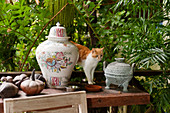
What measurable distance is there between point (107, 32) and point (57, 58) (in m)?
0.71

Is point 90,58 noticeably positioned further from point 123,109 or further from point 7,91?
point 123,109

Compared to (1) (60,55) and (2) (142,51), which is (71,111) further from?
(2) (142,51)

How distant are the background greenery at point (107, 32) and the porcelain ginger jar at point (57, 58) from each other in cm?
34

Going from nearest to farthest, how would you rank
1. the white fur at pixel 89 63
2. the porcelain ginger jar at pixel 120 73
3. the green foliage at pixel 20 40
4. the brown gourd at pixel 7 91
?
1. the brown gourd at pixel 7 91
2. the porcelain ginger jar at pixel 120 73
3. the white fur at pixel 89 63
4. the green foliage at pixel 20 40

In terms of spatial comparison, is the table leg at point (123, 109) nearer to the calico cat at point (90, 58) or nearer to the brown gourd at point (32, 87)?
the calico cat at point (90, 58)

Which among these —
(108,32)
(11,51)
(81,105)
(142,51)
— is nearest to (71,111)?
(81,105)

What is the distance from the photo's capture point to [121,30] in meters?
1.70

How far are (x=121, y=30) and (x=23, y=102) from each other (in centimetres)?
114

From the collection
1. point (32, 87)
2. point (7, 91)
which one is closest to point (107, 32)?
point (32, 87)

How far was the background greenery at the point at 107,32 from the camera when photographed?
1309 millimetres

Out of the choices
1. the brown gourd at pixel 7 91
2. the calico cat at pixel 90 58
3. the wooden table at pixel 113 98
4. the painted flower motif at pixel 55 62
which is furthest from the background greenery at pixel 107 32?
the brown gourd at pixel 7 91

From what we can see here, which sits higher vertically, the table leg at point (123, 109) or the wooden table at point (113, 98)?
the wooden table at point (113, 98)

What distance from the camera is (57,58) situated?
119cm

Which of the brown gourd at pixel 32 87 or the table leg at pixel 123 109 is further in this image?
the table leg at pixel 123 109
